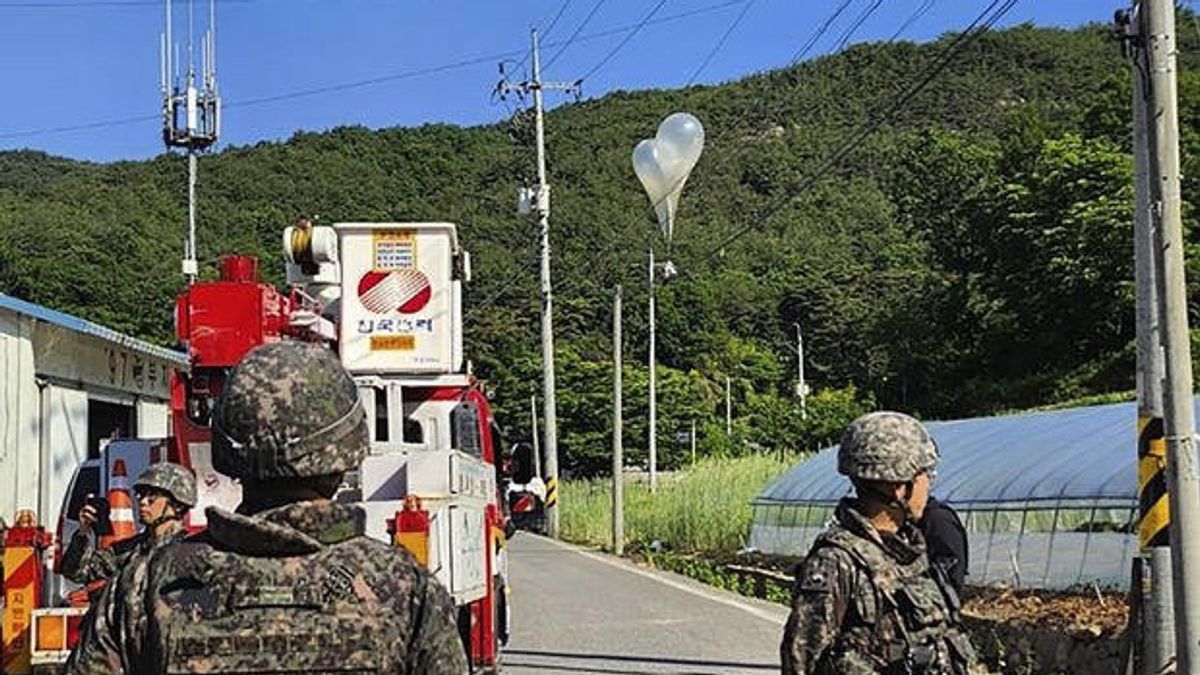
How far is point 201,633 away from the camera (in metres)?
2.79

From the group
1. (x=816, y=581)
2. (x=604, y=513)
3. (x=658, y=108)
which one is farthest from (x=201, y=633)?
(x=658, y=108)

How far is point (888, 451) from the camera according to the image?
494 centimetres

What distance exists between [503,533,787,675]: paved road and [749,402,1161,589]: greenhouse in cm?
269

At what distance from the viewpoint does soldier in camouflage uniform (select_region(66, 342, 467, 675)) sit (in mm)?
2773

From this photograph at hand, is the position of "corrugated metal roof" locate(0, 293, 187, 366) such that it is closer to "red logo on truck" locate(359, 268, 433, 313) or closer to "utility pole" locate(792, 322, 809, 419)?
Answer: "red logo on truck" locate(359, 268, 433, 313)

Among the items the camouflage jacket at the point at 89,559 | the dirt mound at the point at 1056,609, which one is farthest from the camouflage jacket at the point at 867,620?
the dirt mound at the point at 1056,609

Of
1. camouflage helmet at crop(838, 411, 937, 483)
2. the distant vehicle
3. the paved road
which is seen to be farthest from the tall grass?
camouflage helmet at crop(838, 411, 937, 483)

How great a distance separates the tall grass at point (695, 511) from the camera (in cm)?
3394

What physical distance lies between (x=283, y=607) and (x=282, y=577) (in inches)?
2.1

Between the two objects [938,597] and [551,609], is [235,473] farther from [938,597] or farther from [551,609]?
[551,609]

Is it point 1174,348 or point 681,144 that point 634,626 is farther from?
point 1174,348

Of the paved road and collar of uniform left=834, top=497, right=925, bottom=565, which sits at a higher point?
collar of uniform left=834, top=497, right=925, bottom=565

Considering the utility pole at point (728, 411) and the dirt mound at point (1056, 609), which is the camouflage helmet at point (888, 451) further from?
the utility pole at point (728, 411)

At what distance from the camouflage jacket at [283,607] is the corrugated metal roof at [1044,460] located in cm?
1243
